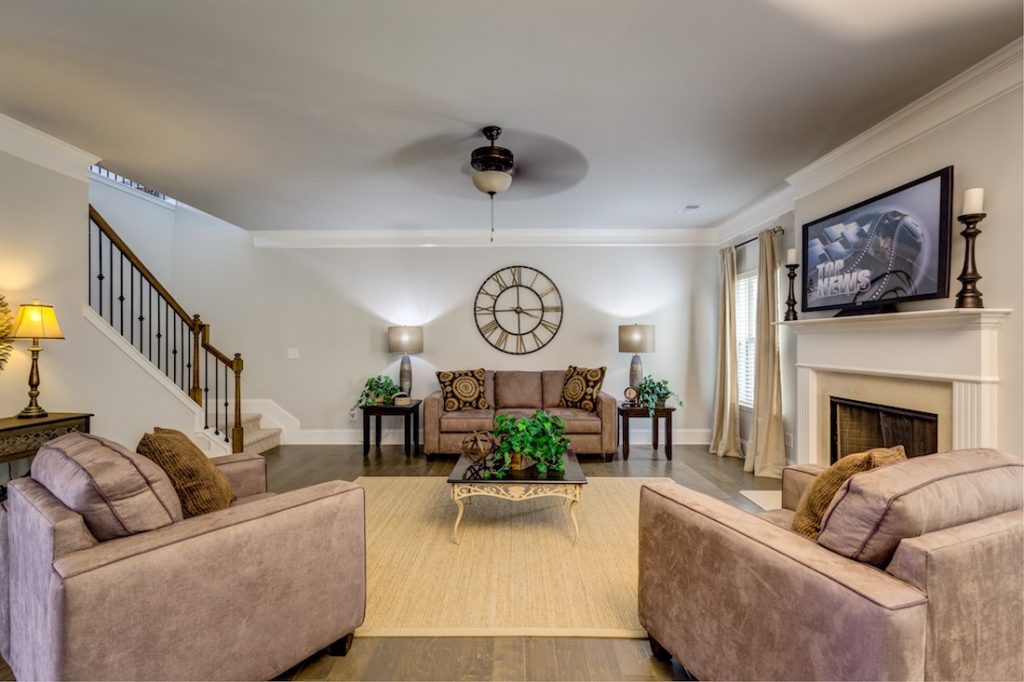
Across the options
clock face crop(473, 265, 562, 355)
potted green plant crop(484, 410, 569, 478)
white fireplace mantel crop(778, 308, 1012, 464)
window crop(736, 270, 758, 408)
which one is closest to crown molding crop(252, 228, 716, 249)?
clock face crop(473, 265, 562, 355)

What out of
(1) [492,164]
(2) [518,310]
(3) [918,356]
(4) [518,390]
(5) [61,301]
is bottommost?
(4) [518,390]

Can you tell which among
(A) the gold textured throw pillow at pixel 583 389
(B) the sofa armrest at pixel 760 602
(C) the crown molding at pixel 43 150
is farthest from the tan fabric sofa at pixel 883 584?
(C) the crown molding at pixel 43 150

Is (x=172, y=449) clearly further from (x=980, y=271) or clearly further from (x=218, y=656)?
(x=980, y=271)

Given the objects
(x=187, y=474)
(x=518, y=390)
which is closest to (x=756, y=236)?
(x=518, y=390)

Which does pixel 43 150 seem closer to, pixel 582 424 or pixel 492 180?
pixel 492 180

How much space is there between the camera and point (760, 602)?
1257mm

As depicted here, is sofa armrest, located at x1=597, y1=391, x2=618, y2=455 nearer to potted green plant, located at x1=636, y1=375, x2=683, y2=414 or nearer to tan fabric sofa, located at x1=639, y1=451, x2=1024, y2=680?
potted green plant, located at x1=636, y1=375, x2=683, y2=414

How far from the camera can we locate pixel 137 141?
10.1 feet

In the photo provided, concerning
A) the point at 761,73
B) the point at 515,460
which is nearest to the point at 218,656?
the point at 515,460

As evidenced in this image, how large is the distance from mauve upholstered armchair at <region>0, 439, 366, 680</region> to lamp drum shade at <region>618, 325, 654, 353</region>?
391 centimetres

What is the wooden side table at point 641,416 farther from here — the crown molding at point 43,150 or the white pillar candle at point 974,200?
the crown molding at point 43,150

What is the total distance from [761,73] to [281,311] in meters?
5.46

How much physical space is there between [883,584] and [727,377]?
4.25 meters

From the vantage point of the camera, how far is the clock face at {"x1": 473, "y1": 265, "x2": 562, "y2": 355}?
5.61 metres
